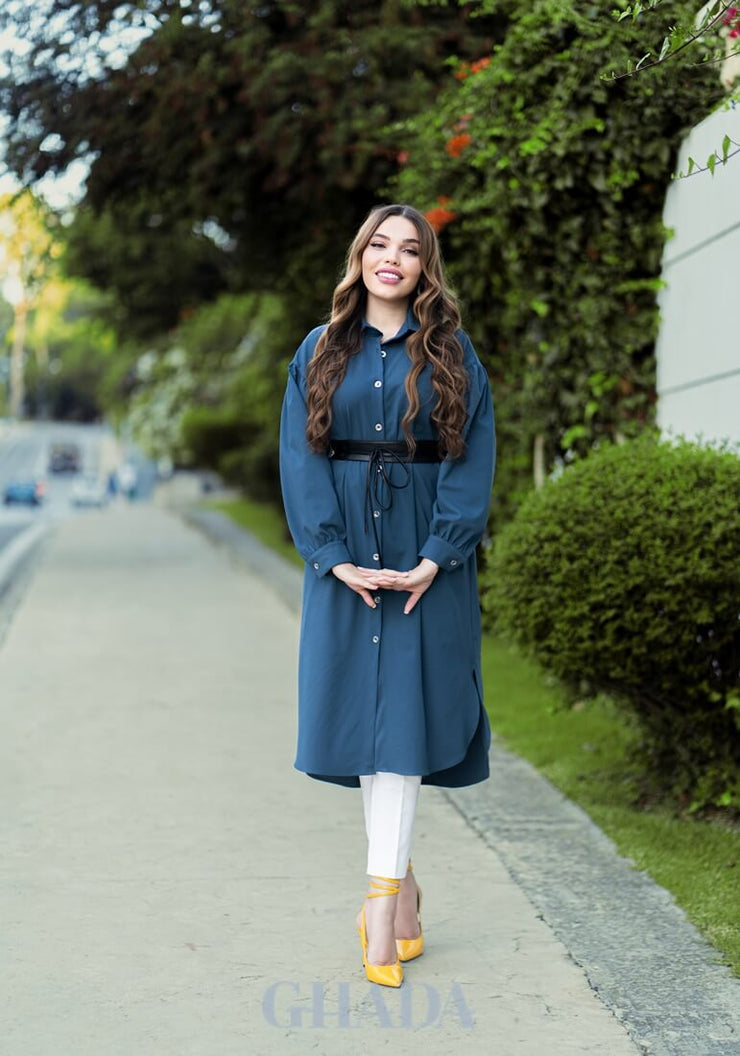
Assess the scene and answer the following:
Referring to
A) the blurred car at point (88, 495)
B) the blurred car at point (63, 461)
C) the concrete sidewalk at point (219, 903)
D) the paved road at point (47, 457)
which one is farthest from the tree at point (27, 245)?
the blurred car at point (63, 461)

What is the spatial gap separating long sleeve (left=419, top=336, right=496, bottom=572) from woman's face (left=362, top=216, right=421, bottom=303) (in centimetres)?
29

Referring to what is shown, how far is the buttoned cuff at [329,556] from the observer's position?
388 cm

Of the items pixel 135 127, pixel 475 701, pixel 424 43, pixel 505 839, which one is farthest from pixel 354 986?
pixel 135 127

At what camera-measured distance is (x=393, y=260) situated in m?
3.96

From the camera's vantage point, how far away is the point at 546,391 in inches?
309

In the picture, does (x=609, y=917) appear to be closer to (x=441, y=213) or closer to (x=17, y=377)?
(x=441, y=213)

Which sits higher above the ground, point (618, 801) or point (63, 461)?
point (618, 801)

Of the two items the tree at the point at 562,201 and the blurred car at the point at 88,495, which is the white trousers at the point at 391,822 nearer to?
the tree at the point at 562,201

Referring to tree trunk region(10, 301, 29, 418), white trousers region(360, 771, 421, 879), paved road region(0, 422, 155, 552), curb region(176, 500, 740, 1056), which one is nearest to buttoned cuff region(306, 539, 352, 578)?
white trousers region(360, 771, 421, 879)

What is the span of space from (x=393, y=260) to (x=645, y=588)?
5.59 ft

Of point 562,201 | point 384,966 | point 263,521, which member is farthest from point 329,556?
point 263,521

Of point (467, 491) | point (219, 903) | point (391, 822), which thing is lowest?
point (219, 903)

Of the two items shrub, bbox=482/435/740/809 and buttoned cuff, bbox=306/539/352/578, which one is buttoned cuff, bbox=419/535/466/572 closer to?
buttoned cuff, bbox=306/539/352/578

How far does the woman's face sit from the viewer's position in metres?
3.96
